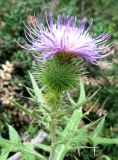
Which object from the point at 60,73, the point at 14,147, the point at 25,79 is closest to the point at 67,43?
the point at 60,73

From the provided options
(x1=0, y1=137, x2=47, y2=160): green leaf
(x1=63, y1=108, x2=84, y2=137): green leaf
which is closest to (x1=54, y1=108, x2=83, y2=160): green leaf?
(x1=63, y1=108, x2=84, y2=137): green leaf

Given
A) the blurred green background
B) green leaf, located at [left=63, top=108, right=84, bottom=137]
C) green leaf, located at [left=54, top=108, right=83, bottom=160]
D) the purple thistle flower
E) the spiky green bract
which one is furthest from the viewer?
the blurred green background

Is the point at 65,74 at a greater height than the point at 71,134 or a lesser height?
greater

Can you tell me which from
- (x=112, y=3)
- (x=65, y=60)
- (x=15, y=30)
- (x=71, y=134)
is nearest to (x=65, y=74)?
(x=65, y=60)

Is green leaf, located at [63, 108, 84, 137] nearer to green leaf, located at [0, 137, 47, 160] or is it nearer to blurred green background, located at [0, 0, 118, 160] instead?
green leaf, located at [0, 137, 47, 160]

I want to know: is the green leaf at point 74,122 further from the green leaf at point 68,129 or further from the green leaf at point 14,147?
the green leaf at point 14,147

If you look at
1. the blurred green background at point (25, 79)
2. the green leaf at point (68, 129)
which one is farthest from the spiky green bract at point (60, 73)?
the blurred green background at point (25, 79)

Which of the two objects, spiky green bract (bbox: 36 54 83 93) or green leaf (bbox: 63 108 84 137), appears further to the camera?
green leaf (bbox: 63 108 84 137)

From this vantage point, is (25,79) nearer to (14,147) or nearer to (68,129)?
(68,129)

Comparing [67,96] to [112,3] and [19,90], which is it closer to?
[19,90]
